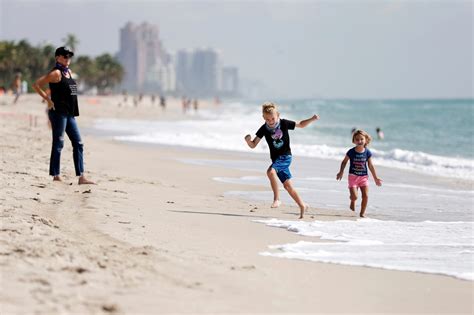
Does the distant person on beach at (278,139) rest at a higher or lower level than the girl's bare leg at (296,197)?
higher

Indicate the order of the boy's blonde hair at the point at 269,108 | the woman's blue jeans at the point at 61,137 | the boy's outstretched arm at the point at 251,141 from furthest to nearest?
the woman's blue jeans at the point at 61,137 → the boy's outstretched arm at the point at 251,141 → the boy's blonde hair at the point at 269,108

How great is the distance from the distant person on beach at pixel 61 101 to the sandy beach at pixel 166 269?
880 mm

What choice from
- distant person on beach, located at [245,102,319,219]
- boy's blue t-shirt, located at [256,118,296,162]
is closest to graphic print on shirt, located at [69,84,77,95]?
distant person on beach, located at [245,102,319,219]

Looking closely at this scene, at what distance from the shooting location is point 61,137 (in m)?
8.25

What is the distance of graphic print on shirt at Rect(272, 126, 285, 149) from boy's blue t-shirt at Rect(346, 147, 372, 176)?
115 centimetres

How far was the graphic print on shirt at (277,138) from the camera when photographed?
729 centimetres

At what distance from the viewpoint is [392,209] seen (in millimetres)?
8266

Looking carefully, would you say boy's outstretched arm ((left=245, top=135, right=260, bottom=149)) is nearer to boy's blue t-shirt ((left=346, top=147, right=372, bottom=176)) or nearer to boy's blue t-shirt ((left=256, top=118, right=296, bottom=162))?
boy's blue t-shirt ((left=256, top=118, right=296, bottom=162))

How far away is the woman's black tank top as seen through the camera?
8.09m

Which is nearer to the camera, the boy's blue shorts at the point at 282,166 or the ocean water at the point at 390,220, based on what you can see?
the ocean water at the point at 390,220

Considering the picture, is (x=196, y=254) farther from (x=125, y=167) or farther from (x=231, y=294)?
(x=125, y=167)

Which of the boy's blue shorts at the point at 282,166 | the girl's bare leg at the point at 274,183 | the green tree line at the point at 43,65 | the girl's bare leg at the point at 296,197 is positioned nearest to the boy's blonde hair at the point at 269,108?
the boy's blue shorts at the point at 282,166

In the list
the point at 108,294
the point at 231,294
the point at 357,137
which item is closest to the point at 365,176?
the point at 357,137

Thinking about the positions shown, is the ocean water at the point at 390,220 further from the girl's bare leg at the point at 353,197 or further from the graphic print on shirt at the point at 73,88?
the graphic print on shirt at the point at 73,88
